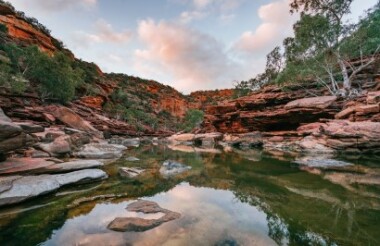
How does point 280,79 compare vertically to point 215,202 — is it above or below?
above

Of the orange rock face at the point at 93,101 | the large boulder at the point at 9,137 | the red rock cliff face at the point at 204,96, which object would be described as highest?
the red rock cliff face at the point at 204,96

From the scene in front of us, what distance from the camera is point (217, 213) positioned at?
17.1 ft

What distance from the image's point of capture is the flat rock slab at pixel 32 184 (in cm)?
533

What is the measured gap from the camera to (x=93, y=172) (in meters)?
8.11

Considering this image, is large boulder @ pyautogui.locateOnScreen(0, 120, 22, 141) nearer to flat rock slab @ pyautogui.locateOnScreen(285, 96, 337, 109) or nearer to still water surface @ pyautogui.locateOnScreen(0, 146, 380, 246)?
still water surface @ pyautogui.locateOnScreen(0, 146, 380, 246)

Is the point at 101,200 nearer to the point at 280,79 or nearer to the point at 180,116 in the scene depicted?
the point at 280,79

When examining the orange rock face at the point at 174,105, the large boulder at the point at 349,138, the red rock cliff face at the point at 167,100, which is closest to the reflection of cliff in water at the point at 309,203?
the large boulder at the point at 349,138

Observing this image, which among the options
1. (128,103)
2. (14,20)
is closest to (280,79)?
(128,103)

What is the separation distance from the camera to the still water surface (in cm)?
387

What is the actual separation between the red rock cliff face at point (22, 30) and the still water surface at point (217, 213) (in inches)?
2200

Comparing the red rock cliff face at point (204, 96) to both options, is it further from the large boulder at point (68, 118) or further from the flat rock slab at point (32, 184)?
the flat rock slab at point (32, 184)

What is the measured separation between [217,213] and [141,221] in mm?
1707

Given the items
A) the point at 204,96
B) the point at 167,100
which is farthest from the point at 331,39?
the point at 204,96

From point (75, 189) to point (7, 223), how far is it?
2.51 meters
